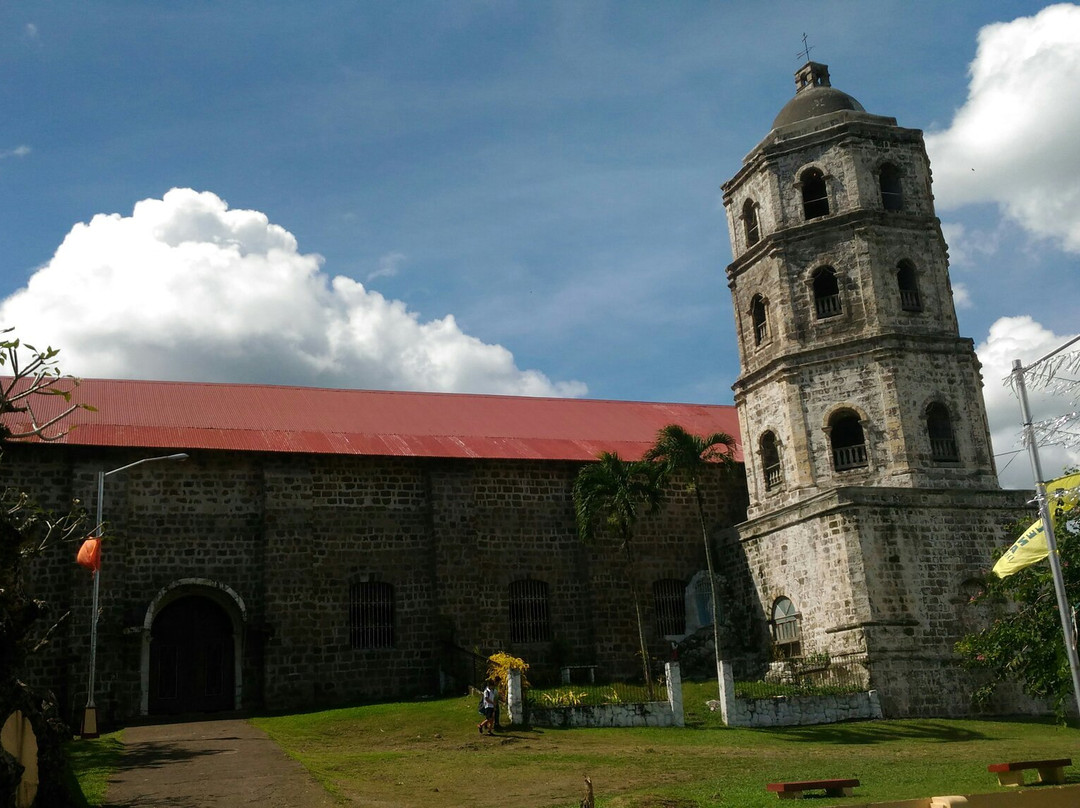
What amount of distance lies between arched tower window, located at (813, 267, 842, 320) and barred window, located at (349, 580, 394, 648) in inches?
458

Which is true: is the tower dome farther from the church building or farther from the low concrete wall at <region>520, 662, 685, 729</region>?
the low concrete wall at <region>520, 662, 685, 729</region>

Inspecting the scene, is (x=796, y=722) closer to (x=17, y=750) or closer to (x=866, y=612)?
(x=866, y=612)

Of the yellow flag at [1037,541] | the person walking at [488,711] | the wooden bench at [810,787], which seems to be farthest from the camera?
the person walking at [488,711]

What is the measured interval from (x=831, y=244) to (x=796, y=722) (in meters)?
10.7

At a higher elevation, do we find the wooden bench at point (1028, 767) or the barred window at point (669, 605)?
the barred window at point (669, 605)

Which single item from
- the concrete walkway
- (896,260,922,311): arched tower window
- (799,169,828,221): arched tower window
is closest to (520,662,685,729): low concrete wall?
the concrete walkway

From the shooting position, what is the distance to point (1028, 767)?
1328cm

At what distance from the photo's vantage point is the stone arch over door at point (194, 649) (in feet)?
76.2

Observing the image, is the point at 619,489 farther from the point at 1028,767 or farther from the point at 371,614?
the point at 1028,767

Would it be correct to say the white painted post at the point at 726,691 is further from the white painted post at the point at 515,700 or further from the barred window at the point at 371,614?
the barred window at the point at 371,614

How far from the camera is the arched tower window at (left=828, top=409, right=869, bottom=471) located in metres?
23.6

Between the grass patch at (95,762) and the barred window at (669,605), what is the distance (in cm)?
1268

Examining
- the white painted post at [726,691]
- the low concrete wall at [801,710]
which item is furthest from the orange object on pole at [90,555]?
the low concrete wall at [801,710]

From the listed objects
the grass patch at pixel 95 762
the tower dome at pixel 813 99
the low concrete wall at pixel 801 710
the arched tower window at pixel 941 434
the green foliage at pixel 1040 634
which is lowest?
the low concrete wall at pixel 801 710
